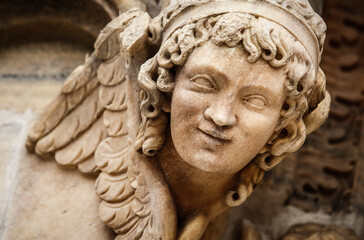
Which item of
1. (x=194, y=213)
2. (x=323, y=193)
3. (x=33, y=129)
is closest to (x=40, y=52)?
(x=33, y=129)

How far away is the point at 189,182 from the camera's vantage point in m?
2.41

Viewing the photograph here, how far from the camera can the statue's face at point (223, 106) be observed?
2.16 metres

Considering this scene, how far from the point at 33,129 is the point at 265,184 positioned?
2.58ft

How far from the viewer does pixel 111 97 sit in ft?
8.41

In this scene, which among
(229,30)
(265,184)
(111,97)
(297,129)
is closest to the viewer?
(229,30)

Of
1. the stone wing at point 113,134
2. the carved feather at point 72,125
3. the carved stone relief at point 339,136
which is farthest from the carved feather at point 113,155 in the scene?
the carved stone relief at point 339,136

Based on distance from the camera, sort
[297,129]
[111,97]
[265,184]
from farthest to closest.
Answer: [265,184]
[111,97]
[297,129]

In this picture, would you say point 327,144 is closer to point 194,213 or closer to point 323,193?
point 323,193

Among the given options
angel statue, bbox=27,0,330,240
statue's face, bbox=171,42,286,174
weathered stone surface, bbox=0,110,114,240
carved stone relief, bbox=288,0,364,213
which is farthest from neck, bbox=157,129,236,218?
carved stone relief, bbox=288,0,364,213

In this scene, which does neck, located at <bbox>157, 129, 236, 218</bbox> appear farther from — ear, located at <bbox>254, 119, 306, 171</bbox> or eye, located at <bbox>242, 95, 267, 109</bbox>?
eye, located at <bbox>242, 95, 267, 109</bbox>

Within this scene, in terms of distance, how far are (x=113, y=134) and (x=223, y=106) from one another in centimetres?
48

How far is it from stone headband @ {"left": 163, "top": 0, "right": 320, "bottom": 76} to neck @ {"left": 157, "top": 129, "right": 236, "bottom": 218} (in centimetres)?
33

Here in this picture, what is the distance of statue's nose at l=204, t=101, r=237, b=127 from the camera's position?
7.08 feet

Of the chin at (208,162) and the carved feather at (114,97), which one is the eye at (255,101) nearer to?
the chin at (208,162)
